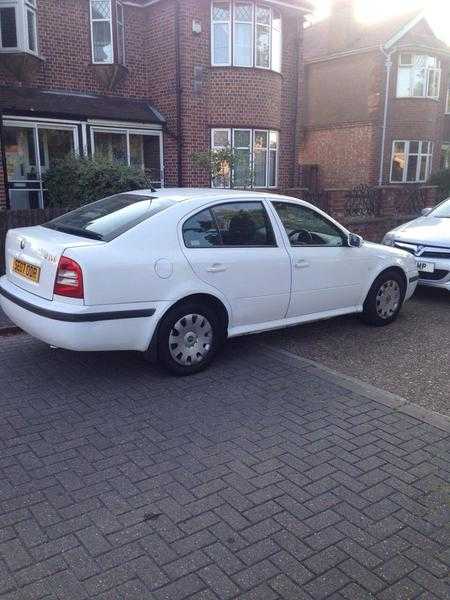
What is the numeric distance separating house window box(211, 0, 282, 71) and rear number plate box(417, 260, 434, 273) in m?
9.61

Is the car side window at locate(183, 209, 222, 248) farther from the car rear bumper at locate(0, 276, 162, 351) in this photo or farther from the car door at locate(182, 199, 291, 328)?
the car rear bumper at locate(0, 276, 162, 351)

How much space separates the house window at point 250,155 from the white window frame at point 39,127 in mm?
3797

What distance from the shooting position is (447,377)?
201 inches

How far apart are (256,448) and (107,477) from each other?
3.32 feet

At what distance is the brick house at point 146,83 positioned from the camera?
13.4 meters

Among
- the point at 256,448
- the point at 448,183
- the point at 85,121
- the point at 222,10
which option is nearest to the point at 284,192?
the point at 85,121

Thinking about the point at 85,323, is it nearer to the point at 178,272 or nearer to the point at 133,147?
the point at 178,272

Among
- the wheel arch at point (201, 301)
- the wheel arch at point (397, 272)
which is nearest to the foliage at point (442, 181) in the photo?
the wheel arch at point (397, 272)

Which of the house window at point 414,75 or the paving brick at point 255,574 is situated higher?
the house window at point 414,75

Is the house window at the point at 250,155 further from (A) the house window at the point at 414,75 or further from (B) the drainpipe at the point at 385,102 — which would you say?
(A) the house window at the point at 414,75

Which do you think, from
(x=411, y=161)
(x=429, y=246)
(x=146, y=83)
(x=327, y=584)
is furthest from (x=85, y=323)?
(x=411, y=161)

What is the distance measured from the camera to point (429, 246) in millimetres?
8031

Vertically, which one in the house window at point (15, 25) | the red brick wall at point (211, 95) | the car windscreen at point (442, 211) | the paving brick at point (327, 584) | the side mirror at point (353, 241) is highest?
the house window at point (15, 25)

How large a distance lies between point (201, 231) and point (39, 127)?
10.1 metres
